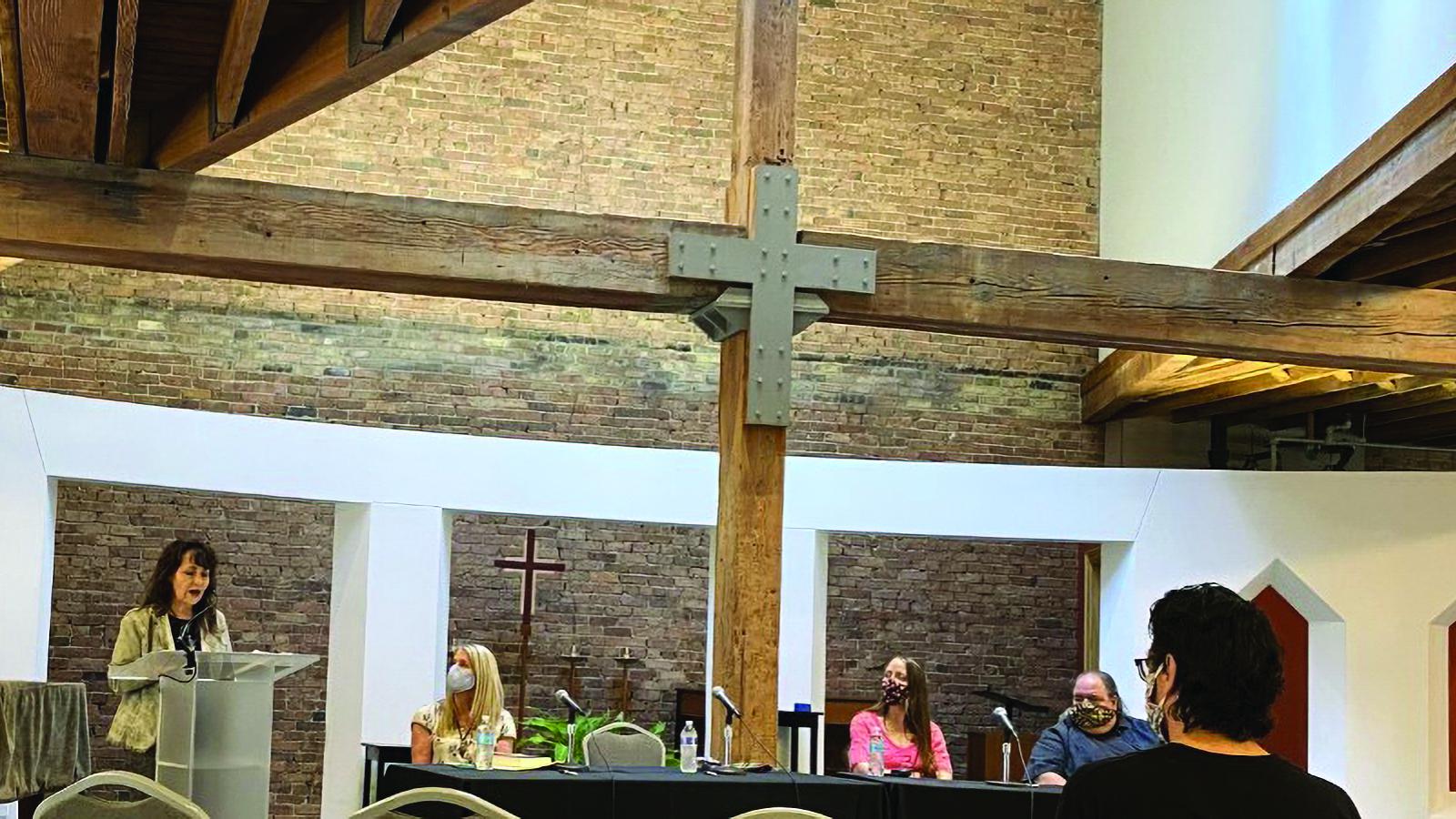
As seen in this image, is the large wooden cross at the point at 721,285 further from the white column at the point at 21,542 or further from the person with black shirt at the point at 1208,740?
the person with black shirt at the point at 1208,740

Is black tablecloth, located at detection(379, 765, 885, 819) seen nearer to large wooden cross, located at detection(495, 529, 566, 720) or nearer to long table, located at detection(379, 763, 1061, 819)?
long table, located at detection(379, 763, 1061, 819)

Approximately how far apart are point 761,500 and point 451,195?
5.12m

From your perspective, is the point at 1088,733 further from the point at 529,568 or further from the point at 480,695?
the point at 529,568

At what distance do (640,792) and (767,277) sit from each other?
2245mm

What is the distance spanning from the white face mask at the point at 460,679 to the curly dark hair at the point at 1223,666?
15.8 feet

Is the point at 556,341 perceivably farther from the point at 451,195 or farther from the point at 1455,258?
the point at 1455,258

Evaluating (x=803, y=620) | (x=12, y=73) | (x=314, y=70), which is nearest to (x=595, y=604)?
(x=803, y=620)

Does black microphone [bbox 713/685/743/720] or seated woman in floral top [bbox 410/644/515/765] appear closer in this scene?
black microphone [bbox 713/685/743/720]

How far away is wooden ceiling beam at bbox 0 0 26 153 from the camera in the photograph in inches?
182

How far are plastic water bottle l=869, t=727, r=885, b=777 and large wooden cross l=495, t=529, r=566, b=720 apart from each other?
3.69m

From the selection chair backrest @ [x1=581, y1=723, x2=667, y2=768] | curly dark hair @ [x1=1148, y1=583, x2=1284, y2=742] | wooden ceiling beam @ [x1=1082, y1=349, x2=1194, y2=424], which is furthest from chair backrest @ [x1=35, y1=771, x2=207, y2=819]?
wooden ceiling beam @ [x1=1082, y1=349, x2=1194, y2=424]

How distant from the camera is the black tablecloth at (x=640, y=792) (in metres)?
5.39

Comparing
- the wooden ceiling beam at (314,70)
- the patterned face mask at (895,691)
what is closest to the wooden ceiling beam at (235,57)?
the wooden ceiling beam at (314,70)

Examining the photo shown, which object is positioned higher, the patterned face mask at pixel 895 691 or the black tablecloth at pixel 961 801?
the patterned face mask at pixel 895 691
